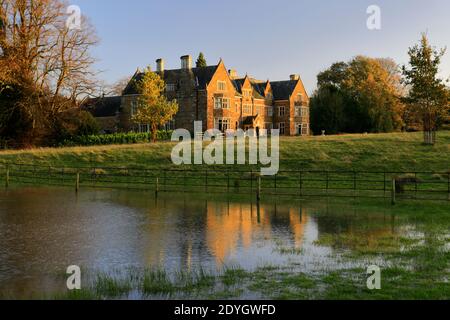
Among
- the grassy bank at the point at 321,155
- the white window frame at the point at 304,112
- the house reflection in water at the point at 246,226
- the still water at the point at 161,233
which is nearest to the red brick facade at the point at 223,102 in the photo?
the white window frame at the point at 304,112

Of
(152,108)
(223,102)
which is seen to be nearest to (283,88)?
(223,102)

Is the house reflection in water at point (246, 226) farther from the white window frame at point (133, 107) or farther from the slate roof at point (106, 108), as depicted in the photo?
the slate roof at point (106, 108)

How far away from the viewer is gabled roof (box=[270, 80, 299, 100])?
77562mm

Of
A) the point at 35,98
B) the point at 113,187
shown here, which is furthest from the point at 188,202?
the point at 35,98

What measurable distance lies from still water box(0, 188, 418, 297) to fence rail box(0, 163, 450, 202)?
4.04 meters

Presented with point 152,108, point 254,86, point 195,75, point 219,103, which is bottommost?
point 152,108

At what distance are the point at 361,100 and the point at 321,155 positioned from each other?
133 feet

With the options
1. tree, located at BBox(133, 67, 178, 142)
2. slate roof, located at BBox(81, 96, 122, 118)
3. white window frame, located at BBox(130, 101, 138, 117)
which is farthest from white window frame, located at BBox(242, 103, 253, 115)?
slate roof, located at BBox(81, 96, 122, 118)

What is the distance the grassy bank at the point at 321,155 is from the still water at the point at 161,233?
633 inches

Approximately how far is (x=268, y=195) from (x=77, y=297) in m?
18.8

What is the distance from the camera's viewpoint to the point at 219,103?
67062 millimetres

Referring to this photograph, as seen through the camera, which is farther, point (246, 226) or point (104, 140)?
point (104, 140)

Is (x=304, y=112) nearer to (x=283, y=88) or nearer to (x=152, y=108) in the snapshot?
(x=283, y=88)
